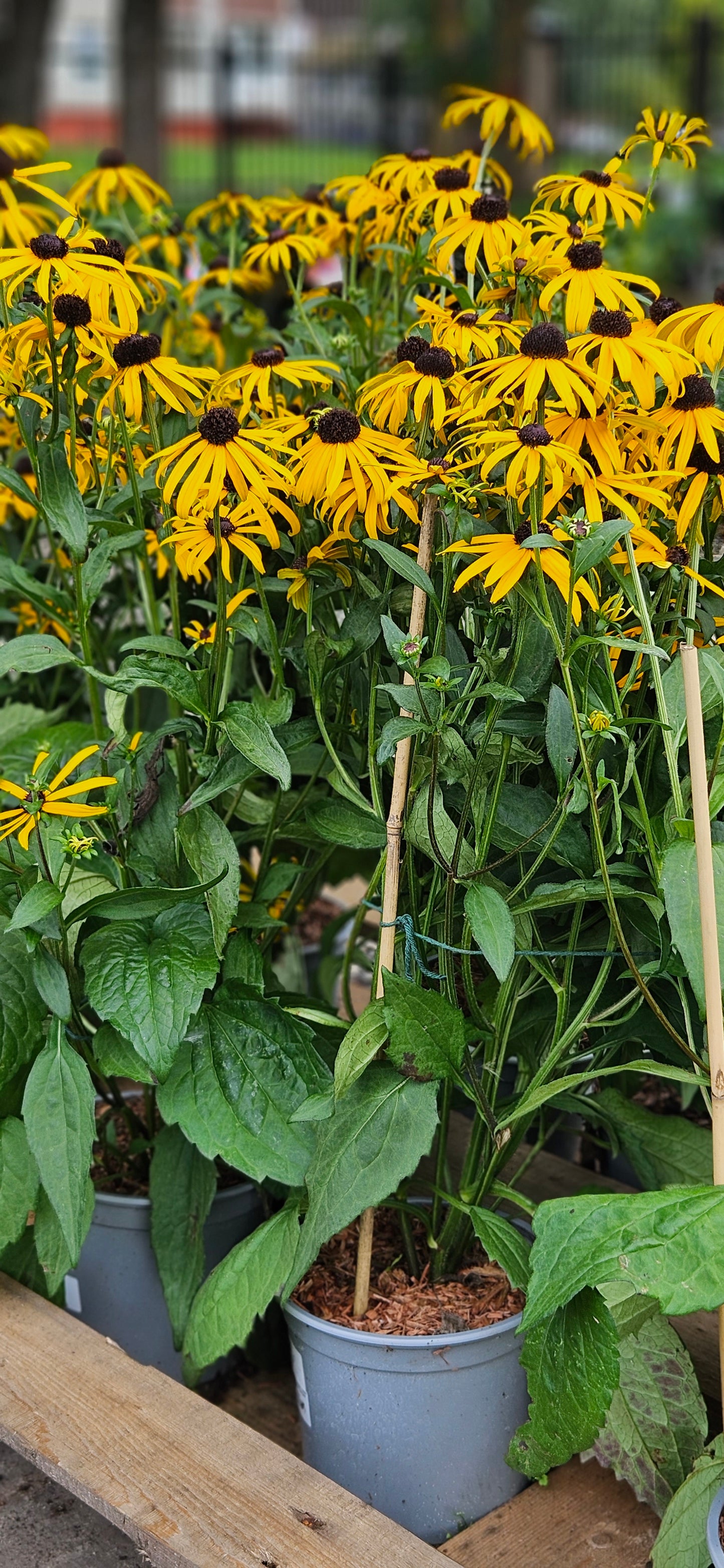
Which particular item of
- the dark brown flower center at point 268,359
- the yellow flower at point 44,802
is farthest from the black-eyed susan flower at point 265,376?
the yellow flower at point 44,802

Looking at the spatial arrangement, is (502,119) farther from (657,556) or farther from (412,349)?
(657,556)

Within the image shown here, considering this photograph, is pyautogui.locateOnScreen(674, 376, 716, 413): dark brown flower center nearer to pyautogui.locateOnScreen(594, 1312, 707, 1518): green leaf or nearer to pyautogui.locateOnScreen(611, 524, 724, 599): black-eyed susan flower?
pyautogui.locateOnScreen(611, 524, 724, 599): black-eyed susan flower

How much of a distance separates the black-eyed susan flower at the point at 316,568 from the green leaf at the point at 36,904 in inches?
12.9

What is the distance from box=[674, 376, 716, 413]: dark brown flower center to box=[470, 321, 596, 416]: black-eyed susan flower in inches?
3.6

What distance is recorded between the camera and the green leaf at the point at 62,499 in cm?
144

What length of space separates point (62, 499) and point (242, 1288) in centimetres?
76

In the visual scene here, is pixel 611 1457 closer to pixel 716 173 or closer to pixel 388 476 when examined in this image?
pixel 388 476

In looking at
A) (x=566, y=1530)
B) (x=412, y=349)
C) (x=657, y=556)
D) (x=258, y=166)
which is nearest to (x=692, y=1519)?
(x=566, y=1530)

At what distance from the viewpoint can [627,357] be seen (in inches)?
47.9

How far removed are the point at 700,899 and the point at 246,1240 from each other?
0.60 m

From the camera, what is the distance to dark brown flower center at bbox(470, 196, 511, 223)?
1.49 meters

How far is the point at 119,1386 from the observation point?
1.47 m

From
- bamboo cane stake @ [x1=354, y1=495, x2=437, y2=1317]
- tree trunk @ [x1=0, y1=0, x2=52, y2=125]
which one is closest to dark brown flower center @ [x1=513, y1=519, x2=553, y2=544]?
bamboo cane stake @ [x1=354, y1=495, x2=437, y2=1317]

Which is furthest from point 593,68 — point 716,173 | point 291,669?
point 291,669
